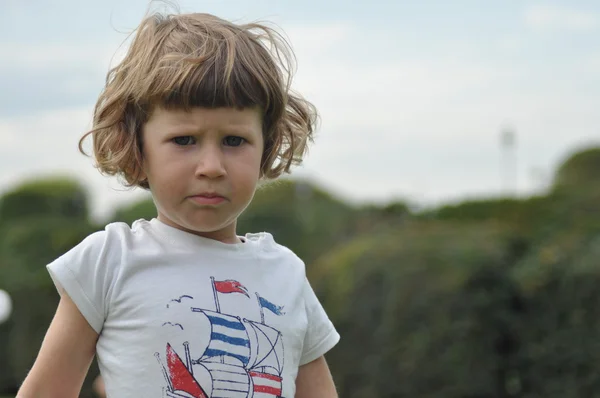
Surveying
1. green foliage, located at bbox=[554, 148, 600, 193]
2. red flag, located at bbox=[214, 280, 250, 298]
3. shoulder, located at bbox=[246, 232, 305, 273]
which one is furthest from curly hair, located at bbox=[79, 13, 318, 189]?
green foliage, located at bbox=[554, 148, 600, 193]

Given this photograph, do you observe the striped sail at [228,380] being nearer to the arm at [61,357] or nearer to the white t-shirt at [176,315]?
the white t-shirt at [176,315]

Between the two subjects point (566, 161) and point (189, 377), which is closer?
point (189, 377)

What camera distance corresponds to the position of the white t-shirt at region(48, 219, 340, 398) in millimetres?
2115

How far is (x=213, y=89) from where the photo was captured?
2.12 m

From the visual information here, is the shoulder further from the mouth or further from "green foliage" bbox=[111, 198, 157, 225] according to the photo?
"green foliage" bbox=[111, 198, 157, 225]

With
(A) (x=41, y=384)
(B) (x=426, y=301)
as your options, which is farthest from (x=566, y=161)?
(A) (x=41, y=384)

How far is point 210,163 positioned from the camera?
6.89 feet

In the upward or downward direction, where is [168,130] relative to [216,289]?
upward

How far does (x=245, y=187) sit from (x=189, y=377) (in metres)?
0.43

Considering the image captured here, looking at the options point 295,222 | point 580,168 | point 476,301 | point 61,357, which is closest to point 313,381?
point 61,357

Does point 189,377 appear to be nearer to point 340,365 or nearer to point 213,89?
point 213,89

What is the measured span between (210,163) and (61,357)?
53 centimetres

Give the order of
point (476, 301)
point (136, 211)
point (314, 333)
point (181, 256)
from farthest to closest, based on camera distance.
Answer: point (136, 211) → point (476, 301) → point (314, 333) → point (181, 256)

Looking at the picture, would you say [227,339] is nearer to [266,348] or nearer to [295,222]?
[266,348]
